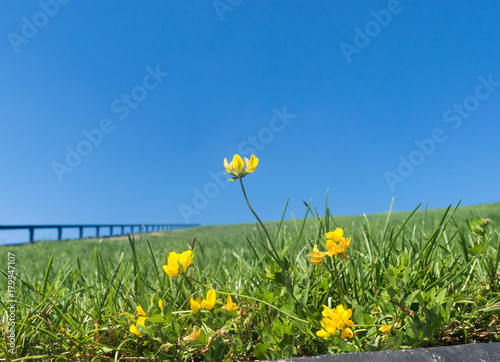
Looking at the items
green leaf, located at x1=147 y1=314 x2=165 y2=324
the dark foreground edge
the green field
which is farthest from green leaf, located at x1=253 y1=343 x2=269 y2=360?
green leaf, located at x1=147 y1=314 x2=165 y2=324

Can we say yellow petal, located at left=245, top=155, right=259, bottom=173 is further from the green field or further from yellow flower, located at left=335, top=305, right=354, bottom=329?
yellow flower, located at left=335, top=305, right=354, bottom=329

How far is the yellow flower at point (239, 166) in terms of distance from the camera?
3.99ft

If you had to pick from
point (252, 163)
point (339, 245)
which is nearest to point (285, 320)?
point (339, 245)

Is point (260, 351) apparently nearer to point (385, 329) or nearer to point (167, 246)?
point (385, 329)

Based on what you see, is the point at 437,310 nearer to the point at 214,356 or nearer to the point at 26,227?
the point at 214,356

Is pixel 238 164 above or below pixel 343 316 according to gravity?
above

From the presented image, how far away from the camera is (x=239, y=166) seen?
123 cm

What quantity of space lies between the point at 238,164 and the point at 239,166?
0.04 feet

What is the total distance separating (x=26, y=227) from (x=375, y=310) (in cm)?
1815

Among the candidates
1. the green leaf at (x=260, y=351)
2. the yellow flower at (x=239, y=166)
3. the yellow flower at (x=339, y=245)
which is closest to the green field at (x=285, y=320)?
the green leaf at (x=260, y=351)

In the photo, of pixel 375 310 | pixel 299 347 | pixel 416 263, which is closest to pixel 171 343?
pixel 299 347

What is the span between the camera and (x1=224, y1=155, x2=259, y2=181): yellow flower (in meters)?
1.22

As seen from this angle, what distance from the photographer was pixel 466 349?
4.06ft

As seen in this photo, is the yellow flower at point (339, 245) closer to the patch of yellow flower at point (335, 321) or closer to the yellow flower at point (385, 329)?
the patch of yellow flower at point (335, 321)
